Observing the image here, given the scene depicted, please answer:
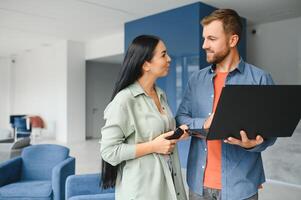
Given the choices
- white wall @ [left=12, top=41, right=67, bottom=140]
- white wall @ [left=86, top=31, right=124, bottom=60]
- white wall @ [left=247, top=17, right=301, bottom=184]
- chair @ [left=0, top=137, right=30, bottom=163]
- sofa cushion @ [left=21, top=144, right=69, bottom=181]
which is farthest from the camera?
white wall @ [left=12, top=41, right=67, bottom=140]

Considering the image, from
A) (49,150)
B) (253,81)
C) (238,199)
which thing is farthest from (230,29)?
(49,150)

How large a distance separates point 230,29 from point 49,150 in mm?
2833

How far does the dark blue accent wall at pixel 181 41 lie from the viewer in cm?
555

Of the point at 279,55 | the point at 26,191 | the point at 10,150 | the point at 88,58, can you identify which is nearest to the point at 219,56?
the point at 26,191

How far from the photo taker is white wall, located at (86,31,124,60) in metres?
8.40

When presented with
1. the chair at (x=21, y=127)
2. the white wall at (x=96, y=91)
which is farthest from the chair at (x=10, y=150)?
the white wall at (x=96, y=91)

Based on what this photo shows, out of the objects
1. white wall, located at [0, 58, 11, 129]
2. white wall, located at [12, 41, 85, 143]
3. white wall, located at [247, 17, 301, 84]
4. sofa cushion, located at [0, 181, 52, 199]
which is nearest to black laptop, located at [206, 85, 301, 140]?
sofa cushion, located at [0, 181, 52, 199]

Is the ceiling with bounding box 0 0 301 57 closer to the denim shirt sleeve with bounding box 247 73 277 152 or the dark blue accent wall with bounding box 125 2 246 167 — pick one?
the dark blue accent wall with bounding box 125 2 246 167

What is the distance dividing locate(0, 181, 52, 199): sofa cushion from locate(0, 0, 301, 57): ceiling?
144 inches

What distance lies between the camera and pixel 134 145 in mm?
1342

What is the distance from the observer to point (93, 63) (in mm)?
10406

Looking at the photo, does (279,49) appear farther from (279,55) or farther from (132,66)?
(132,66)

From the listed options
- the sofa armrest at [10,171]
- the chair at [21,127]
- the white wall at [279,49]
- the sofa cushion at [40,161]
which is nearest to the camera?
the sofa armrest at [10,171]

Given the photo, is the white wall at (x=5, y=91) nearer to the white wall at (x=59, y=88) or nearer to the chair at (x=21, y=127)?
the white wall at (x=59, y=88)
